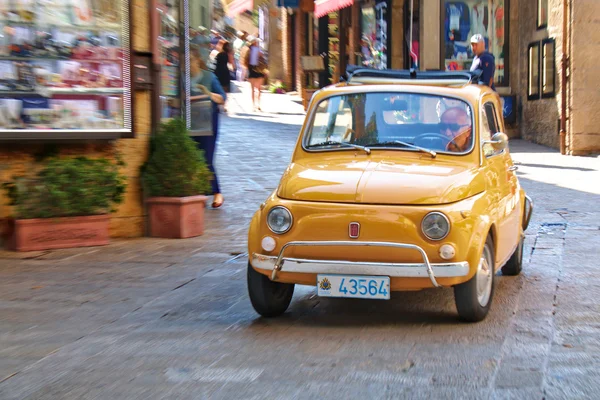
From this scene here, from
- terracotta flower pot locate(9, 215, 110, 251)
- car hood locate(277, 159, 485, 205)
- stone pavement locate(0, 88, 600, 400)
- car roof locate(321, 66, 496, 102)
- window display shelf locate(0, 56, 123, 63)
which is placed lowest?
stone pavement locate(0, 88, 600, 400)

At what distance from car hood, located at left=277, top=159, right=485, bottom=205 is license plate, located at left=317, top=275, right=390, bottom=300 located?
0.49 metres

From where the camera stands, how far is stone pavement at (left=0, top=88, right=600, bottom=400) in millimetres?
4980

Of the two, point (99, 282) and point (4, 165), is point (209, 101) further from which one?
point (99, 282)

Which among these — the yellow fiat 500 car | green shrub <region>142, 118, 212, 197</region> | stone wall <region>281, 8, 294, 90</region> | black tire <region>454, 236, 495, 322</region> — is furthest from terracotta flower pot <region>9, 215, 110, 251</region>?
stone wall <region>281, 8, 294, 90</region>

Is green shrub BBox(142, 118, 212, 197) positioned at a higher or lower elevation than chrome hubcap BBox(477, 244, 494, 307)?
higher

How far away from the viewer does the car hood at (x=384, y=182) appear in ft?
20.0

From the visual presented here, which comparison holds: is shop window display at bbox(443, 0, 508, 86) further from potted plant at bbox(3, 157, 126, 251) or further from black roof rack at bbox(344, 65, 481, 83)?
black roof rack at bbox(344, 65, 481, 83)

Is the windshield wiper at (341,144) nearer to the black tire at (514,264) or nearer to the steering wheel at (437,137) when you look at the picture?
the steering wheel at (437,137)

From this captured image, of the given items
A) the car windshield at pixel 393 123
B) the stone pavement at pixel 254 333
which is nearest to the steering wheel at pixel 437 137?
the car windshield at pixel 393 123

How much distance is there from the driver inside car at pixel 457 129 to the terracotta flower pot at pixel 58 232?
12.8ft

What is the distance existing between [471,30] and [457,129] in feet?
46.2

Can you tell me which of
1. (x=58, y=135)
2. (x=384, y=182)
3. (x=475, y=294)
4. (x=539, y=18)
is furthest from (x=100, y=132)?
(x=539, y=18)

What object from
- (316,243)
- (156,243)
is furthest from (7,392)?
(156,243)

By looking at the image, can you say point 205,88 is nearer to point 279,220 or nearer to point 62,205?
point 62,205
